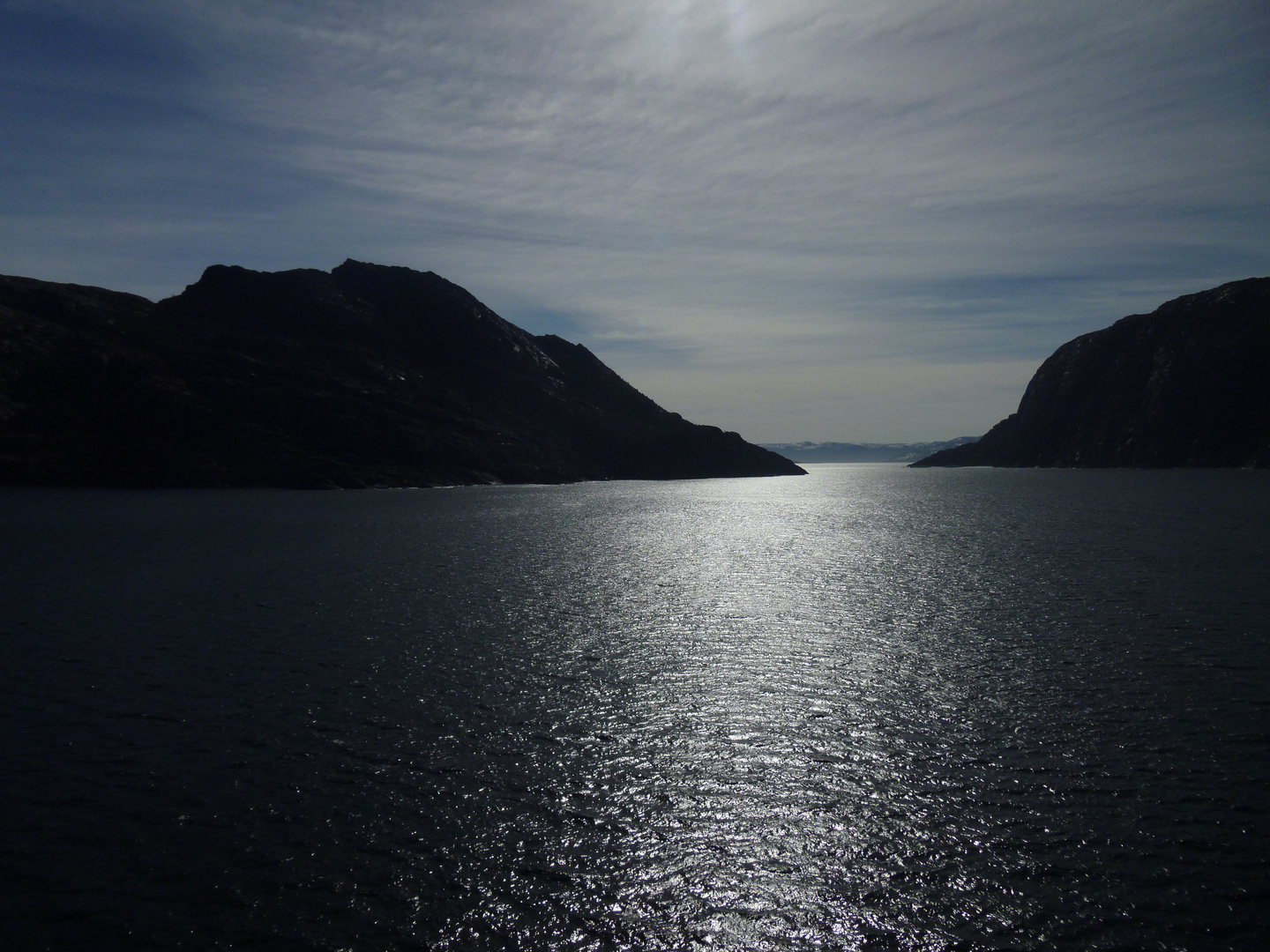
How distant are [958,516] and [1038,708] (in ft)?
332

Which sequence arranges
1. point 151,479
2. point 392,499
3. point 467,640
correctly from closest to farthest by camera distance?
point 467,640 → point 392,499 → point 151,479

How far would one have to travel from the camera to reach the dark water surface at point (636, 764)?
659 inches

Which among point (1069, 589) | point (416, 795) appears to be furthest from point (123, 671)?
point (1069, 589)

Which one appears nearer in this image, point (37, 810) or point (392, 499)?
point (37, 810)

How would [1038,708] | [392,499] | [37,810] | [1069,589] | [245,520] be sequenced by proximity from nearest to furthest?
[37,810] → [1038,708] → [1069,589] → [245,520] → [392,499]

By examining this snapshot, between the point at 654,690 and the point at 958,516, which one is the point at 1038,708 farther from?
the point at 958,516

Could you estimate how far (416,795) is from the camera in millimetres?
22453

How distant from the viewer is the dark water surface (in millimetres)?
16734

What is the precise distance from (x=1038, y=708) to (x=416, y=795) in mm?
23742

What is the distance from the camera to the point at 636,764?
24984mm

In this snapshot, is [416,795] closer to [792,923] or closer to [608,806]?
[608,806]

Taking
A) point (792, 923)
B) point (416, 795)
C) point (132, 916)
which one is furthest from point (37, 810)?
point (792, 923)

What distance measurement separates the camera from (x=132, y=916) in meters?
16.4

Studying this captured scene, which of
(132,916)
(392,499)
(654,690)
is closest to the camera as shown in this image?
(132,916)
